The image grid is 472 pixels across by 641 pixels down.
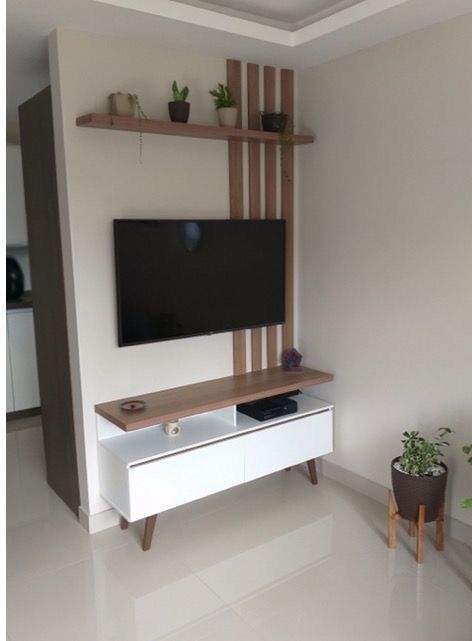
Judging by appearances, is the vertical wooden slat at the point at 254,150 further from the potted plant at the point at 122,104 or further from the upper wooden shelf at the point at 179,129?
the potted plant at the point at 122,104

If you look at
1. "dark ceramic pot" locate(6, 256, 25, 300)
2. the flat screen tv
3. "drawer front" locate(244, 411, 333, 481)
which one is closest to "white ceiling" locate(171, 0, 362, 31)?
the flat screen tv

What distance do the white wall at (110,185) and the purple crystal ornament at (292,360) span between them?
62cm

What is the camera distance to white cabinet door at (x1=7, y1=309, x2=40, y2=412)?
4.52m

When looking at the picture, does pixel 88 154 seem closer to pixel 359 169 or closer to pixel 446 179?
pixel 359 169

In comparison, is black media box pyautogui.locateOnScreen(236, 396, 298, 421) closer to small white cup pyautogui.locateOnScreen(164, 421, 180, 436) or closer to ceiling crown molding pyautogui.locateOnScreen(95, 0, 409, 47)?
small white cup pyautogui.locateOnScreen(164, 421, 180, 436)

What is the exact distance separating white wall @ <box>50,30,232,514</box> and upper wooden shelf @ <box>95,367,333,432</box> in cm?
10

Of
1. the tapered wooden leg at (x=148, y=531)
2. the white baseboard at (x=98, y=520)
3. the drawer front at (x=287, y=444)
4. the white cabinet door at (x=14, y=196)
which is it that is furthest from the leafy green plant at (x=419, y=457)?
the white cabinet door at (x=14, y=196)

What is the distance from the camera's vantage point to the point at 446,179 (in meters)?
2.60

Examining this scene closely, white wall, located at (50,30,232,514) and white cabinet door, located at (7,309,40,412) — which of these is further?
white cabinet door, located at (7,309,40,412)


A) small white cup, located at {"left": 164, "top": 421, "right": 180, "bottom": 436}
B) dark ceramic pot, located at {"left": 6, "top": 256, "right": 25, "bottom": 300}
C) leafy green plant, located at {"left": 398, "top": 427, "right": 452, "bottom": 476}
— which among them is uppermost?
dark ceramic pot, located at {"left": 6, "top": 256, "right": 25, "bottom": 300}

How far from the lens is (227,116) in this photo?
2891 millimetres

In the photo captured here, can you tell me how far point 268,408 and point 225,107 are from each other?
1.58 metres

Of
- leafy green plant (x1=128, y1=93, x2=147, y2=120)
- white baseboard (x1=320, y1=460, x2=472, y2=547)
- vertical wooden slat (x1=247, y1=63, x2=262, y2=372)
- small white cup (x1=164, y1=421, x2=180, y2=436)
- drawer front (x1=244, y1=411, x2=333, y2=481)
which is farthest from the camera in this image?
vertical wooden slat (x1=247, y1=63, x2=262, y2=372)

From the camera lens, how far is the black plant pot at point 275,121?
3043mm
